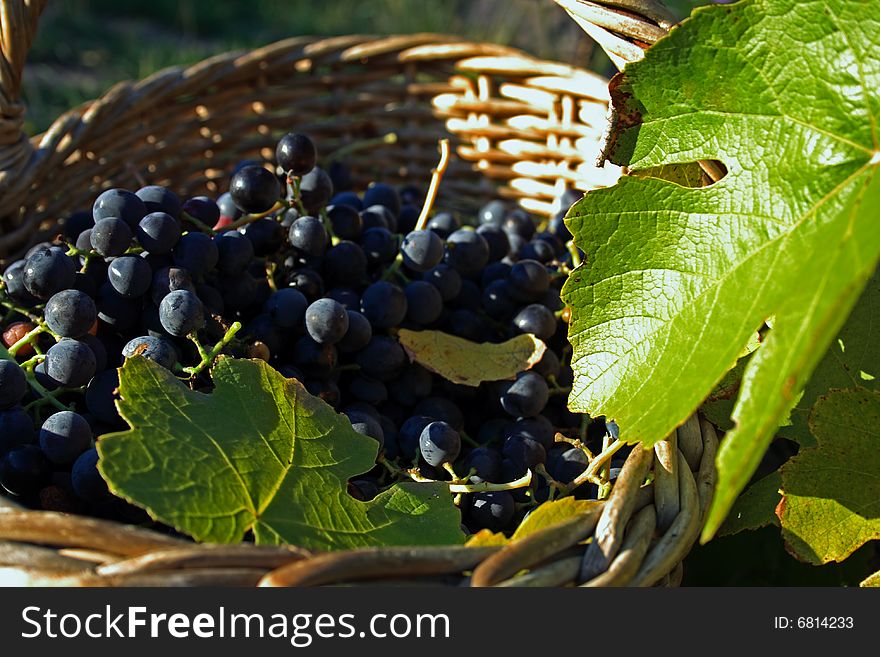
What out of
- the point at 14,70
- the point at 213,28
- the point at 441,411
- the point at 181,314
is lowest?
the point at 213,28

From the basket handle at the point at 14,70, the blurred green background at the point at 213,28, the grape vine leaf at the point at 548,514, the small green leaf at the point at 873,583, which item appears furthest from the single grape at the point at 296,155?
the blurred green background at the point at 213,28

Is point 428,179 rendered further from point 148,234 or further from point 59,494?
point 59,494

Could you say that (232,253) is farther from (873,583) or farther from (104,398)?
(873,583)

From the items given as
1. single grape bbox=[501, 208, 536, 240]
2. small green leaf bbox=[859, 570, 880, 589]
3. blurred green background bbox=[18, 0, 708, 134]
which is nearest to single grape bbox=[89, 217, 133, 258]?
→ single grape bbox=[501, 208, 536, 240]

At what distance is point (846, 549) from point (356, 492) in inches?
16.3

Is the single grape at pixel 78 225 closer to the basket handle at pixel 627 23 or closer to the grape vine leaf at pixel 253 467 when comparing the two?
the grape vine leaf at pixel 253 467

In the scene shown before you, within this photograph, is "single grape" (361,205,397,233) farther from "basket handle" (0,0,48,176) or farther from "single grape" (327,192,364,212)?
"basket handle" (0,0,48,176)

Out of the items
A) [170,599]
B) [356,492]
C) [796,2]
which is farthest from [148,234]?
[796,2]

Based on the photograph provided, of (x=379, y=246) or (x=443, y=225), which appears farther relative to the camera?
(x=443, y=225)

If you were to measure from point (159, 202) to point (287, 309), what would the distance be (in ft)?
0.62

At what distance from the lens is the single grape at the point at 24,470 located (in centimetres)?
75

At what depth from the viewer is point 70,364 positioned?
796 millimetres

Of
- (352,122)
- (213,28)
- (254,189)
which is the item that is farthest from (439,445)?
(213,28)

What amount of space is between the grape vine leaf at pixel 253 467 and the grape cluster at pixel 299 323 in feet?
0.19
